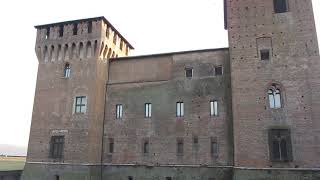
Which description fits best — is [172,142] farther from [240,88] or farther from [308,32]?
[308,32]

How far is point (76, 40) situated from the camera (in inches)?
1053

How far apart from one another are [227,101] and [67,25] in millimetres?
15071

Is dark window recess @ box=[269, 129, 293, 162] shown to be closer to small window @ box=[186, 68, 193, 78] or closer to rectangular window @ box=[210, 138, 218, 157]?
rectangular window @ box=[210, 138, 218, 157]

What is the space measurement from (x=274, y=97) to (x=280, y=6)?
6.60 meters

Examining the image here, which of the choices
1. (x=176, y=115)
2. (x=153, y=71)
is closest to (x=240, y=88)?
(x=176, y=115)

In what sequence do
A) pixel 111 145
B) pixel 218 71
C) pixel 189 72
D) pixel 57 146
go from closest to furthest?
1. pixel 218 71
2. pixel 189 72
3. pixel 57 146
4. pixel 111 145

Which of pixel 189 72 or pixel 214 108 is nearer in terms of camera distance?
pixel 214 108

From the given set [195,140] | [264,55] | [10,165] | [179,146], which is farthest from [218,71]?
[10,165]

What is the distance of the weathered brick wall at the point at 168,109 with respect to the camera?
75.6 feet

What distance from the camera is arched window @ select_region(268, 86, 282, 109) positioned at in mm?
20609

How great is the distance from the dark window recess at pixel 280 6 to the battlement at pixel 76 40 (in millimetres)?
13489

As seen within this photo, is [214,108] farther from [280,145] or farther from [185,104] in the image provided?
[280,145]

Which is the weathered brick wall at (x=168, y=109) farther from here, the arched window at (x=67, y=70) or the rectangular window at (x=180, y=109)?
the arched window at (x=67, y=70)

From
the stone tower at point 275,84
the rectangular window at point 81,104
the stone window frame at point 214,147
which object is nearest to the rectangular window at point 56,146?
the rectangular window at point 81,104
